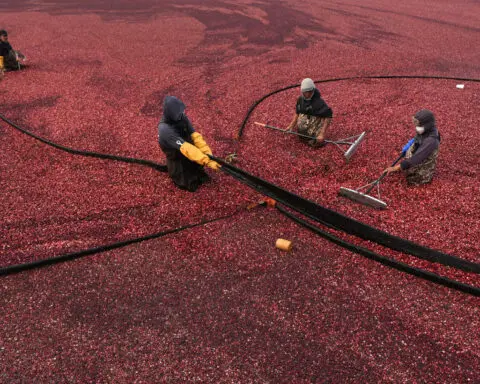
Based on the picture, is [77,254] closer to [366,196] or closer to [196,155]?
[196,155]

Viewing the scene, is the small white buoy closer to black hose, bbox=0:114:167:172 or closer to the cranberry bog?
the cranberry bog

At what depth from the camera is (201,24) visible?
15.4 meters

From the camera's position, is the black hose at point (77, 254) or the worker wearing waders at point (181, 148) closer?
the black hose at point (77, 254)

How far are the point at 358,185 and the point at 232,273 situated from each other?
2643 millimetres

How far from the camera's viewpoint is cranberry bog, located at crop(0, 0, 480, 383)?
336 centimetres

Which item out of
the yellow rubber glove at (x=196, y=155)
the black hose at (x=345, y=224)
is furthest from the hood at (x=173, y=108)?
the black hose at (x=345, y=224)

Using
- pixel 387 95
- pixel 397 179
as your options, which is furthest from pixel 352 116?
pixel 397 179

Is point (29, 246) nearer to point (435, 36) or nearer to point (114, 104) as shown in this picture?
point (114, 104)

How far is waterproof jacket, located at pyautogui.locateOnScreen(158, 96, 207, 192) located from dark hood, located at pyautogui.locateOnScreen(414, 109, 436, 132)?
10.8 ft

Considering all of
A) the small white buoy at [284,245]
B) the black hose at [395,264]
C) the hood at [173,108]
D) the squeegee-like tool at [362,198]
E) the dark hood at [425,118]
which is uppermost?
the dark hood at [425,118]

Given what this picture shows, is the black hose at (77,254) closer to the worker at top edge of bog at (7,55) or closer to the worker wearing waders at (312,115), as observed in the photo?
the worker wearing waders at (312,115)

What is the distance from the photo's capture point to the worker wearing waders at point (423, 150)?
483cm

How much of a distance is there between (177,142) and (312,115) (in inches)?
104

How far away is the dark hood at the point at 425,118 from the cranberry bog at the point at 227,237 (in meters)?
1.02
